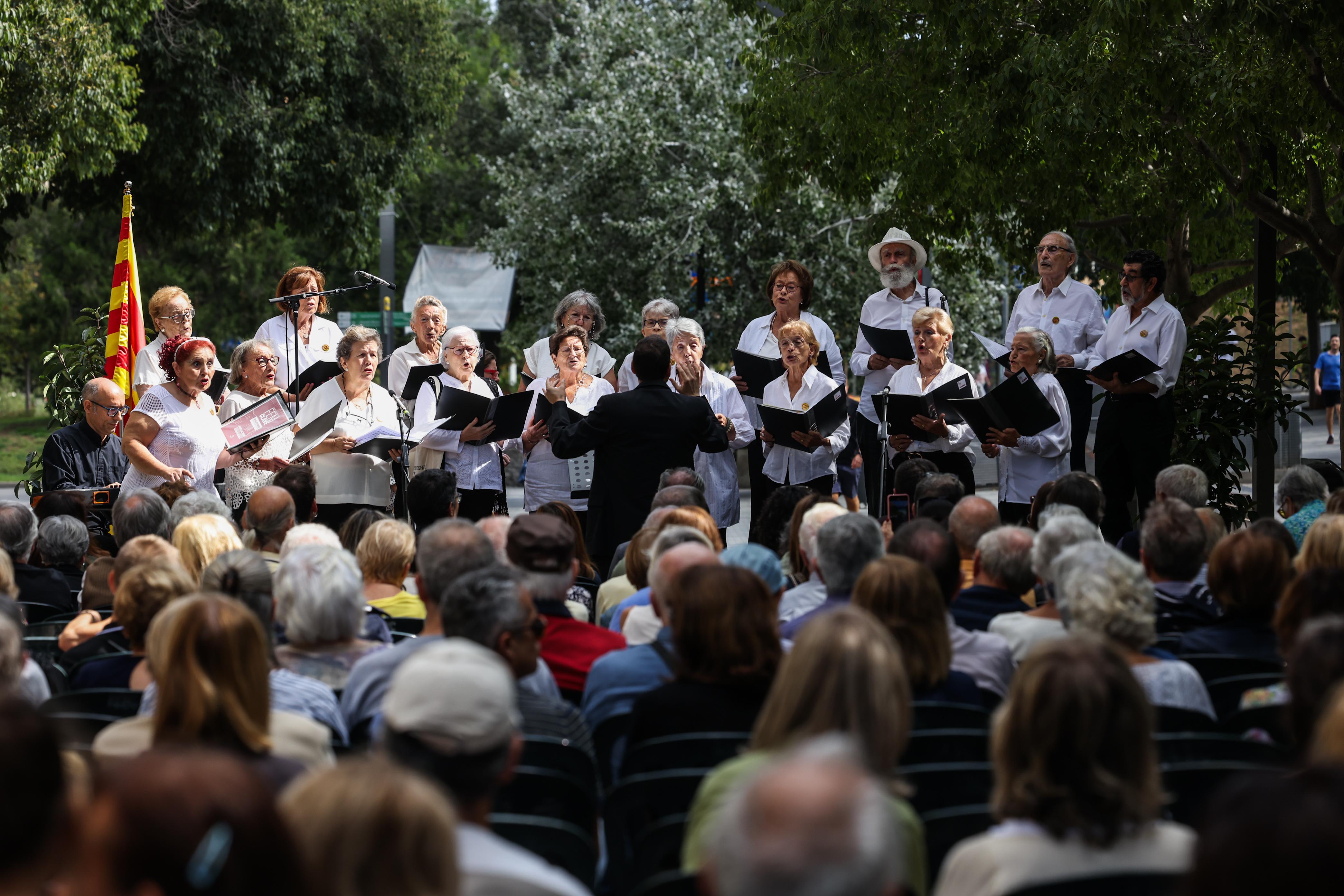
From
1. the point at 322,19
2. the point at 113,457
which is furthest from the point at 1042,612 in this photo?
the point at 322,19

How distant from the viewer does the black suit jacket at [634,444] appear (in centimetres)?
838

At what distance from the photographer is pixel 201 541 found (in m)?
5.87

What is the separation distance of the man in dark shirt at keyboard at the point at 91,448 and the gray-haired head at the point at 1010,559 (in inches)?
229

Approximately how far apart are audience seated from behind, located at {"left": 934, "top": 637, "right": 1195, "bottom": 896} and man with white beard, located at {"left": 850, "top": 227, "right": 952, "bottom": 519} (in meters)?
7.19

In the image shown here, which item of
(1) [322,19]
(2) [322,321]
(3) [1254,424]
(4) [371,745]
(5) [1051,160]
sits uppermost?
(1) [322,19]

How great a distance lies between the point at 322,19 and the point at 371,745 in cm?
1926

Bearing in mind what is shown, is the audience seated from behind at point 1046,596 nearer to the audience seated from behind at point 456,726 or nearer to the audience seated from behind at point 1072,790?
the audience seated from behind at point 1072,790

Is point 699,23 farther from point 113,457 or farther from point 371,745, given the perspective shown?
point 371,745

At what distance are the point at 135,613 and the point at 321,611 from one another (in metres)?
0.65

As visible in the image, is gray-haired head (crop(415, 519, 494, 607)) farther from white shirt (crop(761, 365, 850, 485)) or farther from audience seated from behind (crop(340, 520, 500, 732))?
white shirt (crop(761, 365, 850, 485))

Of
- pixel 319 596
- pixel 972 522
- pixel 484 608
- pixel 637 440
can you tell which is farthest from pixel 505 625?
pixel 637 440

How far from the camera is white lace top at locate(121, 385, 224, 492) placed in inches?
340

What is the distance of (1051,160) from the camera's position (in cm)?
1150

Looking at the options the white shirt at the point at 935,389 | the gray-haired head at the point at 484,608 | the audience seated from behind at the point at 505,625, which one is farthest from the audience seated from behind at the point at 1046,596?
the white shirt at the point at 935,389
